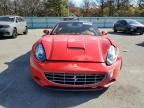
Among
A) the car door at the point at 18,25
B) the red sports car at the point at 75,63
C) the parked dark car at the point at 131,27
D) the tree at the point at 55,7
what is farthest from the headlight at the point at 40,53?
the tree at the point at 55,7

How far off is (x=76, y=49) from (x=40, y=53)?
745mm

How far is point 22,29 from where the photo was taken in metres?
20.7

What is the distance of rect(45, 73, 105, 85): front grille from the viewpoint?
5273 millimetres

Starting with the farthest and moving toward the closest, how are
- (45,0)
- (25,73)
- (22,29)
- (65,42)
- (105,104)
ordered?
(45,0) < (22,29) < (25,73) < (65,42) < (105,104)

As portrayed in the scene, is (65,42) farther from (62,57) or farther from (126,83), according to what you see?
(126,83)

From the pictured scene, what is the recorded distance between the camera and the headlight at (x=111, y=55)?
18.5 ft

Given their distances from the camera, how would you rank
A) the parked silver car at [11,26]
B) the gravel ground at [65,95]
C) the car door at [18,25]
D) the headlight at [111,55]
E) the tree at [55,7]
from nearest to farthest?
the gravel ground at [65,95] < the headlight at [111,55] < the parked silver car at [11,26] < the car door at [18,25] < the tree at [55,7]

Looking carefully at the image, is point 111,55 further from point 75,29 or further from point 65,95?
point 75,29

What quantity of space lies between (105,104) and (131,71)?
9.30 ft

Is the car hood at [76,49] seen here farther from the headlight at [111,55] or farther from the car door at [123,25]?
the car door at [123,25]

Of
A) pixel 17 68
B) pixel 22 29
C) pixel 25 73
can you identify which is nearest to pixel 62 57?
pixel 25 73

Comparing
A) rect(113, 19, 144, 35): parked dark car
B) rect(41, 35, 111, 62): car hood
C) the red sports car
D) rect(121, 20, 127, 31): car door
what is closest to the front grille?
the red sports car

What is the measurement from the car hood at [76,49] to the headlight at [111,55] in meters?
0.08

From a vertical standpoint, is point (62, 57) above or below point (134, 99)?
above
